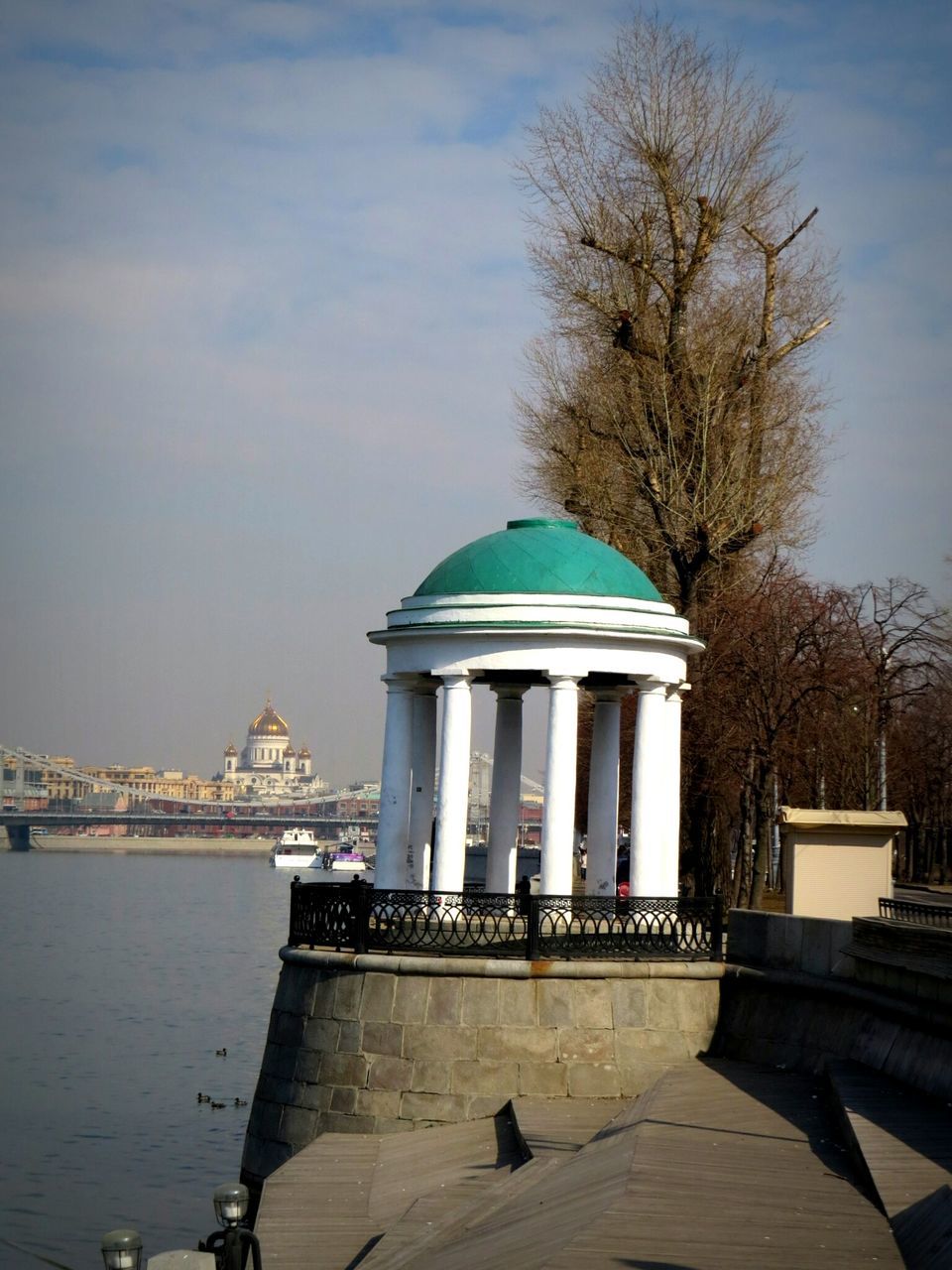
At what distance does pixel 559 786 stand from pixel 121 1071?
16.2 metres

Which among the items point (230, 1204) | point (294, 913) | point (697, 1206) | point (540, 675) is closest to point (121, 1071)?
point (294, 913)

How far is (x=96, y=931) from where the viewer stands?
2616 inches

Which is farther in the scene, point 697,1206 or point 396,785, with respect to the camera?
point 396,785

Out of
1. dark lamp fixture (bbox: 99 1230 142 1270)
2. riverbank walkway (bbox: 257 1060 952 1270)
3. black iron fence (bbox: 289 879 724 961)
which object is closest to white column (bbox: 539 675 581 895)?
black iron fence (bbox: 289 879 724 961)

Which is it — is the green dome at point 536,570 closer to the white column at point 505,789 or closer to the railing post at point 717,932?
the white column at point 505,789

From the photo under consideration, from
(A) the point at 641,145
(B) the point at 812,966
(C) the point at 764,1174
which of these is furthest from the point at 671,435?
(C) the point at 764,1174

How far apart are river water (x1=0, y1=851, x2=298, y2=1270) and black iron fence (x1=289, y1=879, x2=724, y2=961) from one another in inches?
162

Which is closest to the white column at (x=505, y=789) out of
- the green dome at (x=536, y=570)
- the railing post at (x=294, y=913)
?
the green dome at (x=536, y=570)

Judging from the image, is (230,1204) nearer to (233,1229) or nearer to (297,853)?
(233,1229)

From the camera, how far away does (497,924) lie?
58.0ft

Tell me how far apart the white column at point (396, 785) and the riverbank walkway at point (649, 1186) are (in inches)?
156

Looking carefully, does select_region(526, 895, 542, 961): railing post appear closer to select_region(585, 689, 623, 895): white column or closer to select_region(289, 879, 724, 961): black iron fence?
select_region(289, 879, 724, 961): black iron fence

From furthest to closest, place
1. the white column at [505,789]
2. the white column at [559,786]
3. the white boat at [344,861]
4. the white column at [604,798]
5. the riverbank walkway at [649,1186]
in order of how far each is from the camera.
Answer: the white boat at [344,861] < the white column at [505,789] < the white column at [604,798] < the white column at [559,786] < the riverbank walkway at [649,1186]

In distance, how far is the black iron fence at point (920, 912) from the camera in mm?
16375
